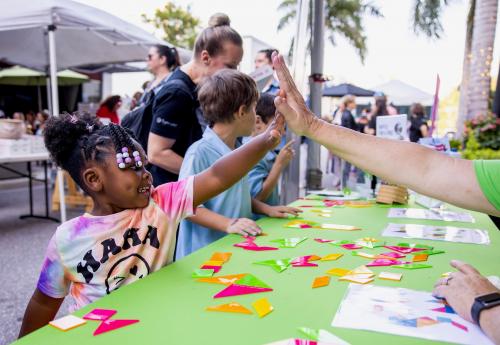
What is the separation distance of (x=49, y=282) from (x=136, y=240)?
0.88 feet

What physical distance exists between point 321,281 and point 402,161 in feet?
1.40

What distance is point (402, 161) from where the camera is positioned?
4.37 ft

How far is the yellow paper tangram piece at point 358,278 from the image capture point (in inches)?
50.6

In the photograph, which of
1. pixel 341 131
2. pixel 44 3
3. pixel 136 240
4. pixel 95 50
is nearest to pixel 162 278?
pixel 136 240

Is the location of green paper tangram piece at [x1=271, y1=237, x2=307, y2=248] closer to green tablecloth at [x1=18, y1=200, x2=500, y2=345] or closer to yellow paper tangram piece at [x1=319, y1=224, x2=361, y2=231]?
green tablecloth at [x1=18, y1=200, x2=500, y2=345]

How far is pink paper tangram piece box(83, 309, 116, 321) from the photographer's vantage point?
1.01 m

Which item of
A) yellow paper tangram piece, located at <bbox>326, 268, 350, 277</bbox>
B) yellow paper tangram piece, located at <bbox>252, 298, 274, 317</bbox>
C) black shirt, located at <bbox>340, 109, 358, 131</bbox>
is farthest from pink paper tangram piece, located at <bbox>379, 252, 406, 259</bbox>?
black shirt, located at <bbox>340, 109, 358, 131</bbox>

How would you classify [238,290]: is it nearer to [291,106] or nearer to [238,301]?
[238,301]

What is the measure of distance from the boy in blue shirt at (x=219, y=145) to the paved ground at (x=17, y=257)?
1.47 m

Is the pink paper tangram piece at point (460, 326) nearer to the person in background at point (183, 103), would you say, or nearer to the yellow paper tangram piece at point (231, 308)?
the yellow paper tangram piece at point (231, 308)

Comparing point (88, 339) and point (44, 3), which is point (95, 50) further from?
point (88, 339)

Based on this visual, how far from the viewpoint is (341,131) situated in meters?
1.44

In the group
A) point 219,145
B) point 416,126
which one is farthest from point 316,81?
point 416,126

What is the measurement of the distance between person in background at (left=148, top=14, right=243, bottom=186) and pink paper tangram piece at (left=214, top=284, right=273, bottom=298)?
4.26 ft
